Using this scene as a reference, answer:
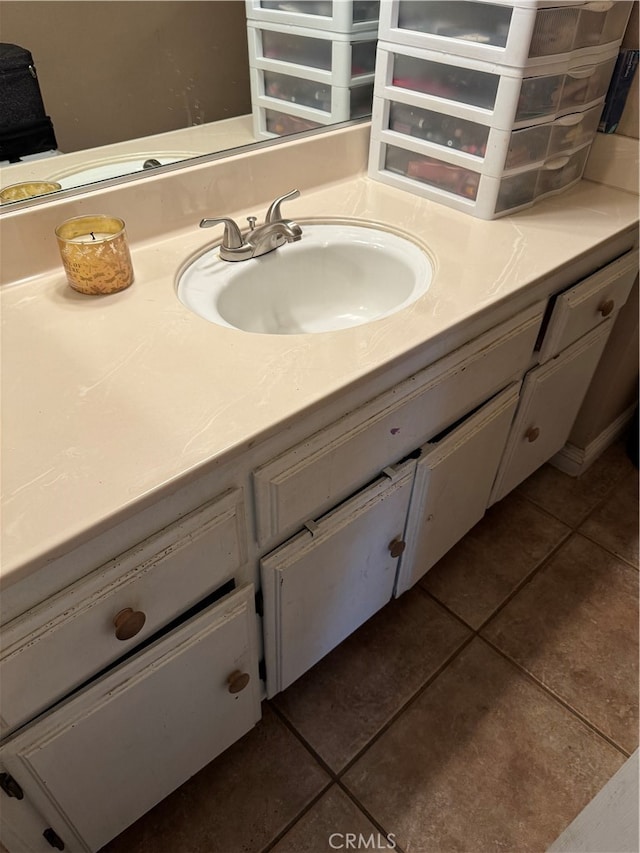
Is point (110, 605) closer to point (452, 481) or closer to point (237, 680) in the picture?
point (237, 680)

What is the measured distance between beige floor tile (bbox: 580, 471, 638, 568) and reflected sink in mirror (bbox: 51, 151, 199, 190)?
1394 mm

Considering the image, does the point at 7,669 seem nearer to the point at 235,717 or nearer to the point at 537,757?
the point at 235,717

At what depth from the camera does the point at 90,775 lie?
0.81 meters

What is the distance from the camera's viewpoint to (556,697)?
1.31m

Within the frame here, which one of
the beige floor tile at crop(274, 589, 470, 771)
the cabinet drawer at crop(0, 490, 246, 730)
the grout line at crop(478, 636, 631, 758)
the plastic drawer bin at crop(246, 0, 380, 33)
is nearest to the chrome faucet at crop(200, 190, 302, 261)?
the plastic drawer bin at crop(246, 0, 380, 33)

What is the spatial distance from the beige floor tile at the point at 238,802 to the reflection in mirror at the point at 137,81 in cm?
109

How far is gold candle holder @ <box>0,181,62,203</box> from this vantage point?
3.09 feet

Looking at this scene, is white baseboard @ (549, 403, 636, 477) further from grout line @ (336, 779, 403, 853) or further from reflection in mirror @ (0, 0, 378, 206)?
reflection in mirror @ (0, 0, 378, 206)

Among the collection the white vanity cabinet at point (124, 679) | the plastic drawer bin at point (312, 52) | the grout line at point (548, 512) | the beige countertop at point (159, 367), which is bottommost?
the grout line at point (548, 512)

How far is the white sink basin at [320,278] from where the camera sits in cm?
106

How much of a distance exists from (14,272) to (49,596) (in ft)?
1.86

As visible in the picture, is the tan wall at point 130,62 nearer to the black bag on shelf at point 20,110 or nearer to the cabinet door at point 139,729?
the black bag on shelf at point 20,110

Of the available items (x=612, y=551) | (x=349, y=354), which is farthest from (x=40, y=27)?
(x=612, y=551)

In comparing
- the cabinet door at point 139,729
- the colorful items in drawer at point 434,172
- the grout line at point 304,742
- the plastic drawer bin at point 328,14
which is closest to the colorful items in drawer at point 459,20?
the plastic drawer bin at point 328,14
